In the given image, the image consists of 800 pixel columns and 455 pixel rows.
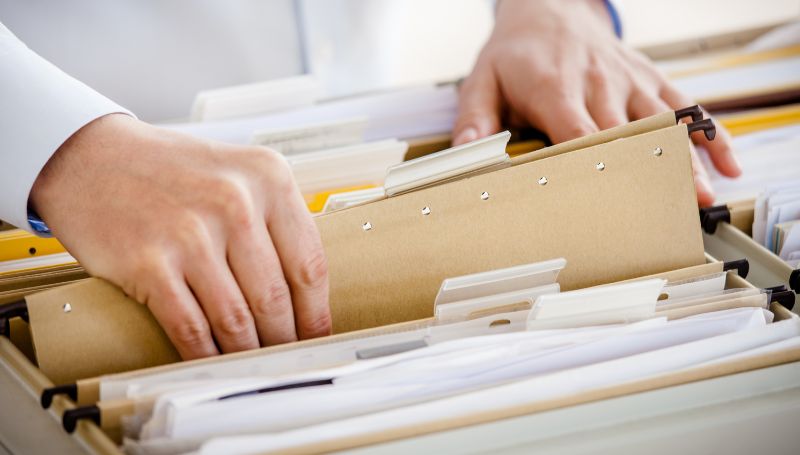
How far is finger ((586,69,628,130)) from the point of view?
35.0 inches

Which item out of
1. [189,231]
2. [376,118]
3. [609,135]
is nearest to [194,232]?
[189,231]

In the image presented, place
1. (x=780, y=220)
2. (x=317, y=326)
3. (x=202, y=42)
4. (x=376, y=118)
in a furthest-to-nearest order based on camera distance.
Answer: (x=202, y=42)
(x=376, y=118)
(x=780, y=220)
(x=317, y=326)

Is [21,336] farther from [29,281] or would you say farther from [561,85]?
[561,85]

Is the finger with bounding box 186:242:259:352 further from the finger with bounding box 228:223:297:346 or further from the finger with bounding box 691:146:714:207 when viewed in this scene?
the finger with bounding box 691:146:714:207

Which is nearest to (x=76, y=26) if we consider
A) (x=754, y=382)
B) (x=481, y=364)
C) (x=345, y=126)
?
(x=345, y=126)

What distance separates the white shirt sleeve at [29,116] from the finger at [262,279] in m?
0.17

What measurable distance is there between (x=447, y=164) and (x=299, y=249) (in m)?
0.13

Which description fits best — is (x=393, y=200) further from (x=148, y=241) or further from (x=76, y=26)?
(x=76, y=26)

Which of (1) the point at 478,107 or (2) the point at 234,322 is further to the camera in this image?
(1) the point at 478,107

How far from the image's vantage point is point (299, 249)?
0.56 metres

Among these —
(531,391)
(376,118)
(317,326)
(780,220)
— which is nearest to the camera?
(531,391)

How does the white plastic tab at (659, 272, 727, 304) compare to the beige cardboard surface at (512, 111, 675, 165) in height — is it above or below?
below

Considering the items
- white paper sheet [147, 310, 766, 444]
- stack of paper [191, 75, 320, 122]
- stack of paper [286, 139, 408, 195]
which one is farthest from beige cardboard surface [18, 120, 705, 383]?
stack of paper [191, 75, 320, 122]

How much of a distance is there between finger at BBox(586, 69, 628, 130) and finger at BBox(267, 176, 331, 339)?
46 centimetres
